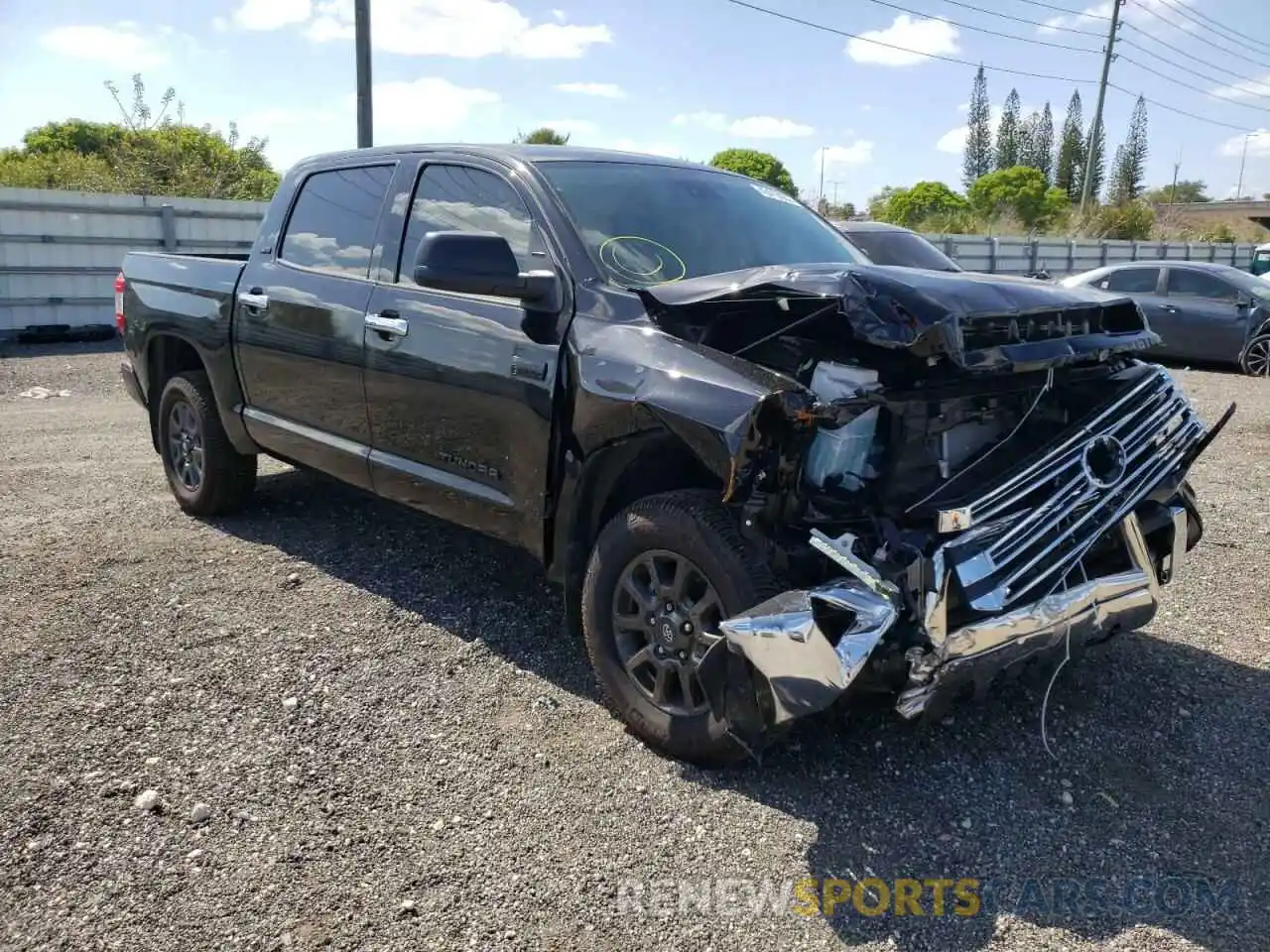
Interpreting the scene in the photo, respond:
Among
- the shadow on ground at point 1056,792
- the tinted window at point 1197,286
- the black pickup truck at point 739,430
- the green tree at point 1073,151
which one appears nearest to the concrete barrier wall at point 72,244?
the black pickup truck at point 739,430

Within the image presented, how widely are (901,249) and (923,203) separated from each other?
136 ft

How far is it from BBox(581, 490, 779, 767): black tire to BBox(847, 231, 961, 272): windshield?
7185 mm

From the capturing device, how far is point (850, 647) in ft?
8.80

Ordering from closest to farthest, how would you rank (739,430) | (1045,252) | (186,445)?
(739,430)
(186,445)
(1045,252)

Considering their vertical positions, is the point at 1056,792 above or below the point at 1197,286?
below

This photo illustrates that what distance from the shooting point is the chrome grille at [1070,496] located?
2842 millimetres

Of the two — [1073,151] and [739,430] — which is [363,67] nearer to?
[739,430]

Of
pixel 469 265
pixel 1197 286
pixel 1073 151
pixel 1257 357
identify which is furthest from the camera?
pixel 1073 151

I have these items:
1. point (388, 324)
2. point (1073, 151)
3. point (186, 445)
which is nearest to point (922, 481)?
point (388, 324)

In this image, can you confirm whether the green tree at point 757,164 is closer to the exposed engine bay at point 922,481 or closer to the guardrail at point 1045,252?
the guardrail at point 1045,252

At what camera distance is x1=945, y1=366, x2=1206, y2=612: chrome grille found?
284cm

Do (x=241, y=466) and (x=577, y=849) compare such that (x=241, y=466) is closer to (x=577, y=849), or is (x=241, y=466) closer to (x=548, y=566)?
(x=548, y=566)

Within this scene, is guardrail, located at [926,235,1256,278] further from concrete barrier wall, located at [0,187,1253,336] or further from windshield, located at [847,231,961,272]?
concrete barrier wall, located at [0,187,1253,336]

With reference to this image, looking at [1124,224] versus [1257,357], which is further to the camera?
[1124,224]
